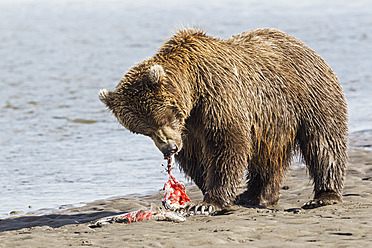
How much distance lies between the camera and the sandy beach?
523 centimetres

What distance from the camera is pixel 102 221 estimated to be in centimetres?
645

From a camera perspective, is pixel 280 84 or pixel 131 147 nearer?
pixel 280 84

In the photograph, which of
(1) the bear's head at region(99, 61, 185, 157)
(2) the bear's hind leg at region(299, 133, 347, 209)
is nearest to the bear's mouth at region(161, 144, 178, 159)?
(1) the bear's head at region(99, 61, 185, 157)

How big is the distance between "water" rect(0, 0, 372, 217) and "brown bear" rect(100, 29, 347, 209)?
2.18ft

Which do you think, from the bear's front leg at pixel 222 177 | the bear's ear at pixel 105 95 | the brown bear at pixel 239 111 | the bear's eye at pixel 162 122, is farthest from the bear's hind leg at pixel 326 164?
the bear's ear at pixel 105 95

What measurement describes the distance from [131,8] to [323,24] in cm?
1782

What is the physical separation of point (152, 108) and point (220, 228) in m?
1.32

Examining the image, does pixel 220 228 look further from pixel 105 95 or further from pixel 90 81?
pixel 90 81

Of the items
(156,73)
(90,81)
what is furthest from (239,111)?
(90,81)

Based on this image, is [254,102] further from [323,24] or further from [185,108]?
[323,24]

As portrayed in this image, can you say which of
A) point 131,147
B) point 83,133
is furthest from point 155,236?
point 83,133

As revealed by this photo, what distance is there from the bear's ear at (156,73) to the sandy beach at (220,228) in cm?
133

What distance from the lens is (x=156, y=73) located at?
20.2 ft

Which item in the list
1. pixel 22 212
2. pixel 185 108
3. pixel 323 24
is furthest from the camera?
pixel 323 24
